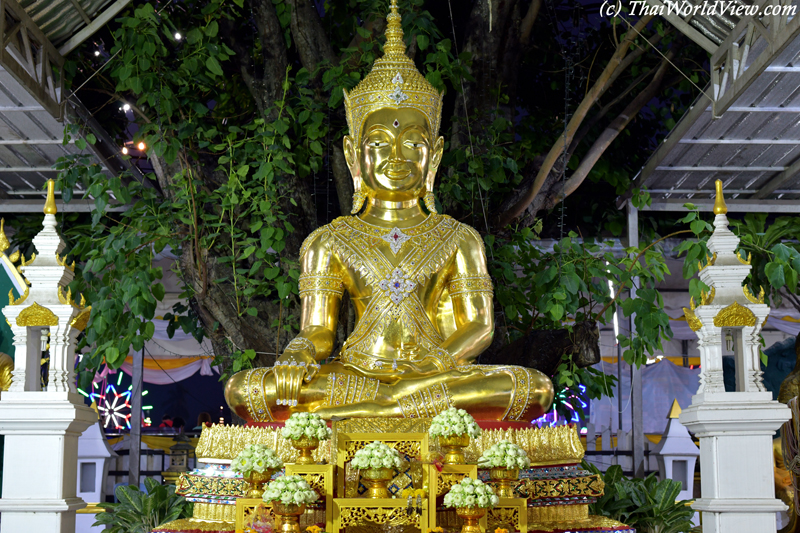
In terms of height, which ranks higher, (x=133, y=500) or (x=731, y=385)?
(x=731, y=385)

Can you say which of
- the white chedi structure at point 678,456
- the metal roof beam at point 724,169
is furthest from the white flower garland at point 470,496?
the white chedi structure at point 678,456

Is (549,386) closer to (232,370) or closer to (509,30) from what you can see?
(232,370)

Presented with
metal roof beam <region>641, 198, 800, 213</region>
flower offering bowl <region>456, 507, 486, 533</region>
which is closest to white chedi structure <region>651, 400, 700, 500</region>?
metal roof beam <region>641, 198, 800, 213</region>

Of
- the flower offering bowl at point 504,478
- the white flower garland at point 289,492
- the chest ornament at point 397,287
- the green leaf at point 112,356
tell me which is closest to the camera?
the white flower garland at point 289,492

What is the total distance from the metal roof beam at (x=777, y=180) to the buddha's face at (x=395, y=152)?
2893 mm

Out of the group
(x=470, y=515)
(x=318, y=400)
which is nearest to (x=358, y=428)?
(x=318, y=400)

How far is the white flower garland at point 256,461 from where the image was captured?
11.0 feet

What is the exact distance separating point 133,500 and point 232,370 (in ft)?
3.20

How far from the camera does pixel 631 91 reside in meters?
6.84

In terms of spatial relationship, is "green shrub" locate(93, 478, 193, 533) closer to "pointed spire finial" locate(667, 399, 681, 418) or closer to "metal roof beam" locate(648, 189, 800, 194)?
"metal roof beam" locate(648, 189, 800, 194)

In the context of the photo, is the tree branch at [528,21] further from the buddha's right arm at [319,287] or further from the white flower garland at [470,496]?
the white flower garland at [470,496]

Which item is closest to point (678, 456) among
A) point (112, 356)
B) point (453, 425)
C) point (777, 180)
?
point (777, 180)

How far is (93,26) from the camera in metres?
5.30

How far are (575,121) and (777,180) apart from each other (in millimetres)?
1671
